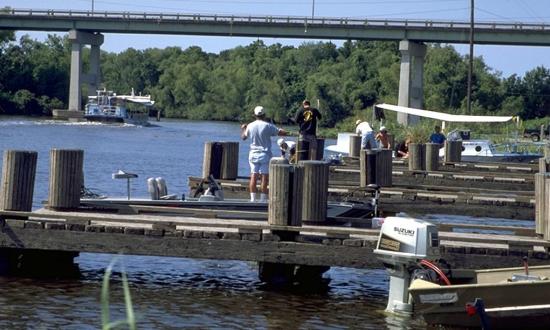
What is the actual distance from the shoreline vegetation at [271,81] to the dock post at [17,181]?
6821cm

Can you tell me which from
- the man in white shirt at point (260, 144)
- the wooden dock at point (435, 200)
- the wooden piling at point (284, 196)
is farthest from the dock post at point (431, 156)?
the wooden piling at point (284, 196)

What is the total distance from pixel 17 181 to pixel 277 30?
81.9 meters

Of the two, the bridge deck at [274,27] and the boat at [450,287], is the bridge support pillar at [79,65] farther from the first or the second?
the boat at [450,287]

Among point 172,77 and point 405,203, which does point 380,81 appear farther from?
point 405,203

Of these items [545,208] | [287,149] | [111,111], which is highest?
[111,111]

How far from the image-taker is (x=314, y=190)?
16.4 m

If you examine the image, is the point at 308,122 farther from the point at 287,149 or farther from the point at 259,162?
the point at 259,162

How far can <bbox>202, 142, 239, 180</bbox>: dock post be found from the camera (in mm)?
24609

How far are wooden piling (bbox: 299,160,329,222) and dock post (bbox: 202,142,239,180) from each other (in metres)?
7.95

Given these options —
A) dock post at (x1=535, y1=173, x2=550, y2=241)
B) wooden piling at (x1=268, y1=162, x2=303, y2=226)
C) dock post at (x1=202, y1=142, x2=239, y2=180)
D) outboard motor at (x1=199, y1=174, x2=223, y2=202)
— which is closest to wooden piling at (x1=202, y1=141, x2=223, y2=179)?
dock post at (x1=202, y1=142, x2=239, y2=180)

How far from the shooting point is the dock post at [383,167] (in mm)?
24625

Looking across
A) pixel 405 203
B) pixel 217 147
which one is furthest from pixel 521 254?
pixel 217 147

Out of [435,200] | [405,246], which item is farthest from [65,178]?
[435,200]

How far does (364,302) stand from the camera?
1571 cm
